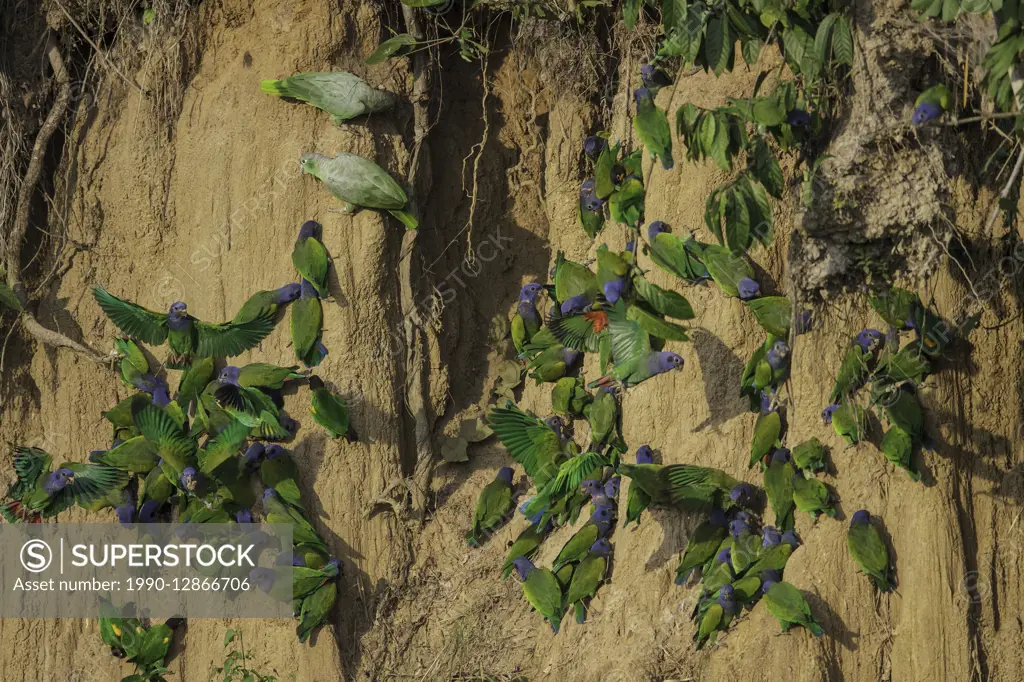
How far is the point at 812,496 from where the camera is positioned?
4.10 meters

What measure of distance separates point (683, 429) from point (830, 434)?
55 centimetres

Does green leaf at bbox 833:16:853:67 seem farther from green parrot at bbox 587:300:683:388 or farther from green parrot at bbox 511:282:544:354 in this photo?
green parrot at bbox 511:282:544:354

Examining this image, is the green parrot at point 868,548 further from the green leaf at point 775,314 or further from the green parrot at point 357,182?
the green parrot at point 357,182

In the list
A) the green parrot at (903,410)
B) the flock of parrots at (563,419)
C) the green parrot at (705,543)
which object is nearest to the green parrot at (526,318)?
the flock of parrots at (563,419)

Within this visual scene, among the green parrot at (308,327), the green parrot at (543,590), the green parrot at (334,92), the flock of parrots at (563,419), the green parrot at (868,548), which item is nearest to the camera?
the green parrot at (868,548)

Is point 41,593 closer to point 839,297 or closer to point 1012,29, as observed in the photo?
point 839,297

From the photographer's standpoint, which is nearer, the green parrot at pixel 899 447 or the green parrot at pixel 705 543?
the green parrot at pixel 899 447

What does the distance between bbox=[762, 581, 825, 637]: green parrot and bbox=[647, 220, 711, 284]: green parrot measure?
1149mm

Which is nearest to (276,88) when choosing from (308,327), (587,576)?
(308,327)

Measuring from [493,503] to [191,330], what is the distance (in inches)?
54.2

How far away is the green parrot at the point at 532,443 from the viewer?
4.51m

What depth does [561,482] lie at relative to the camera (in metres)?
4.36

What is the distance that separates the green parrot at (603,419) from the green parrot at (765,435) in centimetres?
56

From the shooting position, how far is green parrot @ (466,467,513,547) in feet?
15.4
